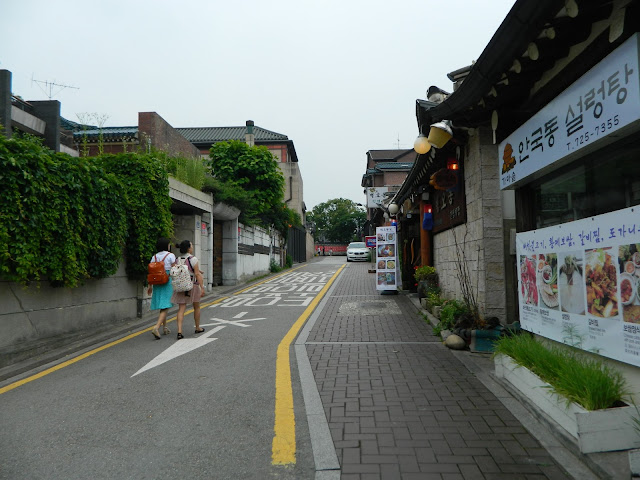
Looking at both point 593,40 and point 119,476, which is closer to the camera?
point 119,476

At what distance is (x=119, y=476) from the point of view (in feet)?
9.85

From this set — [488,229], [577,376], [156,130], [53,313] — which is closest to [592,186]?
[577,376]

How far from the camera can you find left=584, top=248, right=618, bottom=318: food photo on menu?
334 centimetres

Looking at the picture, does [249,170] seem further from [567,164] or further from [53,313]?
[567,164]

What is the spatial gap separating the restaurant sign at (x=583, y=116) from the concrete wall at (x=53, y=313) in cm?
674

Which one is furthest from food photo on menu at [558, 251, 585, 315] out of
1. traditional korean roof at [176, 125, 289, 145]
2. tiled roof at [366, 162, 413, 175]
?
traditional korean roof at [176, 125, 289, 145]

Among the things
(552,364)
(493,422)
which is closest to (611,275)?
(552,364)

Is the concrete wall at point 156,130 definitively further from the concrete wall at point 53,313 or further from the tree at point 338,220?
the tree at point 338,220

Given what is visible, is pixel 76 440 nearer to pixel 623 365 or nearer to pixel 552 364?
pixel 552 364

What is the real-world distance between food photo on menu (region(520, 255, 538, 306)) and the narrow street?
1.10 m

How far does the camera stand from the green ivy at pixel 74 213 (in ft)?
19.0

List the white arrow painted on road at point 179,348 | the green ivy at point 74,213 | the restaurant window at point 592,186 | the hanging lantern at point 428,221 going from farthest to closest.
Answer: the hanging lantern at point 428,221
the white arrow painted on road at point 179,348
the green ivy at point 74,213
the restaurant window at point 592,186

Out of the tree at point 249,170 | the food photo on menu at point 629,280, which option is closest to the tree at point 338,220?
the tree at point 249,170

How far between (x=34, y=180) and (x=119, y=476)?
4.68m
